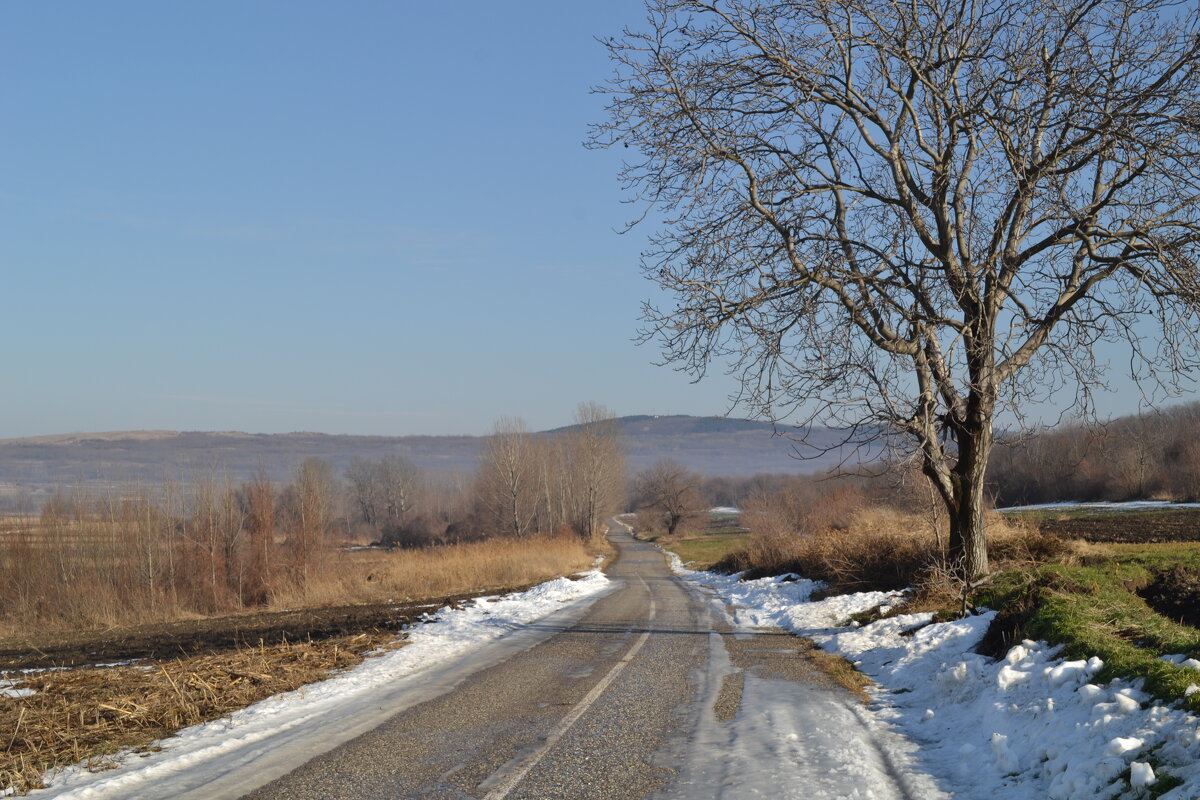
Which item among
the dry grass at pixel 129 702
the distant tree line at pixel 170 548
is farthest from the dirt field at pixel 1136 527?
the distant tree line at pixel 170 548

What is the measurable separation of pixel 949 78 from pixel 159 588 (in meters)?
42.6

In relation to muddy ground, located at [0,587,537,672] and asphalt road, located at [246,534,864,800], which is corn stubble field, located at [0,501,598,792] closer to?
muddy ground, located at [0,587,537,672]

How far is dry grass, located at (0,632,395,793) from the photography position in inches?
297

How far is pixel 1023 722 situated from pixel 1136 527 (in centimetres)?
3309

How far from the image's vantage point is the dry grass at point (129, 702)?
24.7 ft

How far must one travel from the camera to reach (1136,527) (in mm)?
34750

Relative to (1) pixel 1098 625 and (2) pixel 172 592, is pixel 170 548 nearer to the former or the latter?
(2) pixel 172 592

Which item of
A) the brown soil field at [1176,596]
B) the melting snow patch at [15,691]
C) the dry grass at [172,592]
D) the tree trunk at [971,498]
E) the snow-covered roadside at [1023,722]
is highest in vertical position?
the tree trunk at [971,498]

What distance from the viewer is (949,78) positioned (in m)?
12.3

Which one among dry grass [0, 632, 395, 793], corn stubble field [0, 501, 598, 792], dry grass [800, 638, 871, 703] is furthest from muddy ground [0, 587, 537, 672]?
dry grass [800, 638, 871, 703]

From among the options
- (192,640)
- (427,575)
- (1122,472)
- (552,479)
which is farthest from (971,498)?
(552,479)

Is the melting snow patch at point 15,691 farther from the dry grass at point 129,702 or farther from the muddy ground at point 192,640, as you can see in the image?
the muddy ground at point 192,640

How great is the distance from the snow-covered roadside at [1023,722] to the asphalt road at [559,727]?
128 cm

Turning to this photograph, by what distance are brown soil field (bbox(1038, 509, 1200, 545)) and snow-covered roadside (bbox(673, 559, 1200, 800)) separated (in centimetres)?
1581
